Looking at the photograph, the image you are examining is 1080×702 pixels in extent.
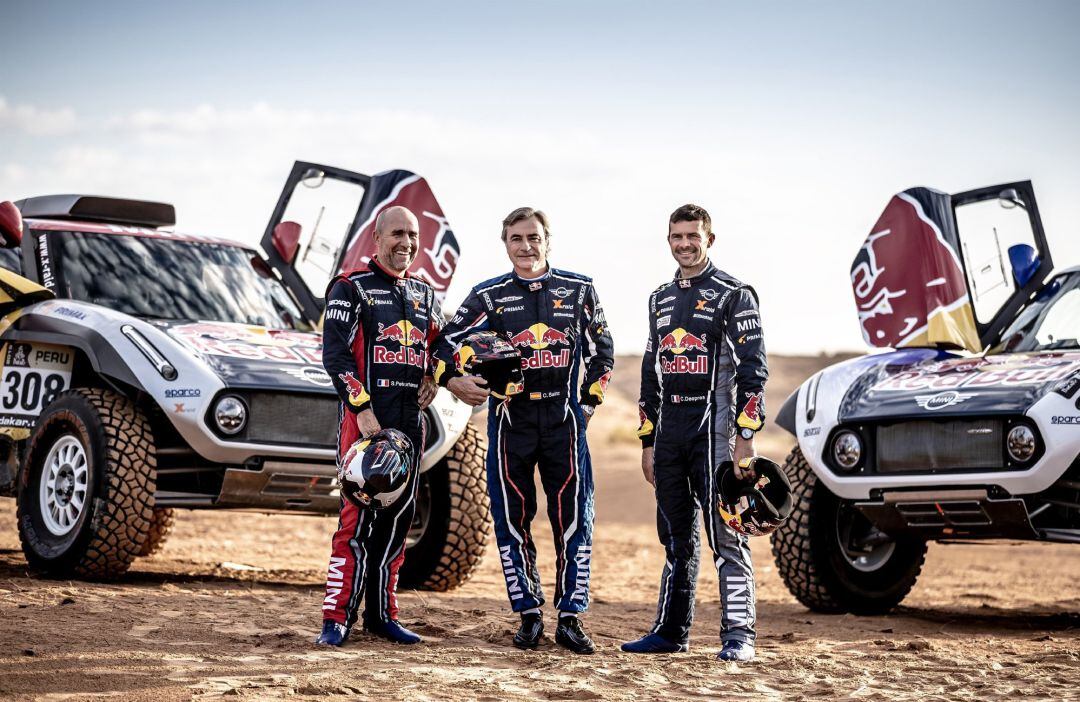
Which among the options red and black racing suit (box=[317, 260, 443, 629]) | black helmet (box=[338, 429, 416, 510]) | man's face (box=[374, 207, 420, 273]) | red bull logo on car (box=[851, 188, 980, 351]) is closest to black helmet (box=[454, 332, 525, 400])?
red and black racing suit (box=[317, 260, 443, 629])

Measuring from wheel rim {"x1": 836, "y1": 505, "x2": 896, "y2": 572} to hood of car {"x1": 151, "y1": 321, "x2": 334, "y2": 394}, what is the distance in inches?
121

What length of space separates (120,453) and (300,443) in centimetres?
95

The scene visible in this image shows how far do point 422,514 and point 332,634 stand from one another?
8.58 feet

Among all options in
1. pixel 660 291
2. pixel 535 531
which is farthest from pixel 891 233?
pixel 535 531

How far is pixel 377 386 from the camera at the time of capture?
610 centimetres

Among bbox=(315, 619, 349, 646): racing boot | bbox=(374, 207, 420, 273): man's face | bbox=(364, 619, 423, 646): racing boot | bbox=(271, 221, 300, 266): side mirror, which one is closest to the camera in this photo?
bbox=(315, 619, 349, 646): racing boot

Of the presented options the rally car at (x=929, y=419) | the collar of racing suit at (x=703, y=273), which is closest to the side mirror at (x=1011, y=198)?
the rally car at (x=929, y=419)

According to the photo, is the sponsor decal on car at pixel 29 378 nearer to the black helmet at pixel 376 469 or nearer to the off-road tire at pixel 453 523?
the off-road tire at pixel 453 523

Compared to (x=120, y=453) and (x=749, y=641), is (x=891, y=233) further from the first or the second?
(x=120, y=453)

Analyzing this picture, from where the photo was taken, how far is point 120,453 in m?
7.38

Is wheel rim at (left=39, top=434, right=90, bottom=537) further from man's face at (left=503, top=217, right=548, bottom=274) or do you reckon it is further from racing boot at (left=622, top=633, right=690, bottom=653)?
racing boot at (left=622, top=633, right=690, bottom=653)

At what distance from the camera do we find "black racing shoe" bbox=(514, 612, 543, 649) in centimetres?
602

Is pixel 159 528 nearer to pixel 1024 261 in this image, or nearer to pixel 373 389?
pixel 373 389

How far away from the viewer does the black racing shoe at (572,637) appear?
5.95 m
